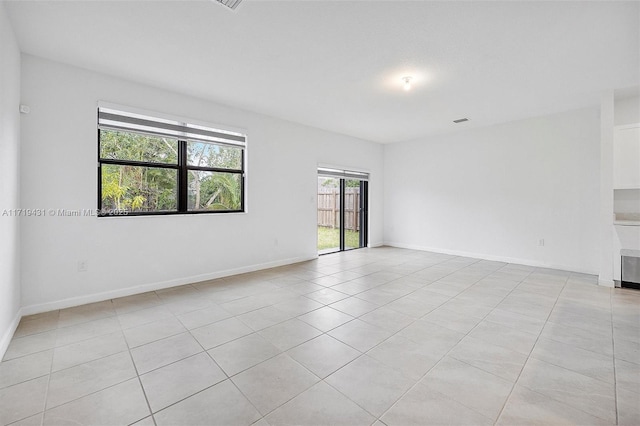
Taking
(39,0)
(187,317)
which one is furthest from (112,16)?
(187,317)

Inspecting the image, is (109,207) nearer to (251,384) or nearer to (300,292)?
(300,292)

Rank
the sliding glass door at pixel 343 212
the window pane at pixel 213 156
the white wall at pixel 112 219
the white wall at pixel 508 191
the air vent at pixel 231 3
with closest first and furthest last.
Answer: the air vent at pixel 231 3
the white wall at pixel 112 219
the window pane at pixel 213 156
the white wall at pixel 508 191
the sliding glass door at pixel 343 212

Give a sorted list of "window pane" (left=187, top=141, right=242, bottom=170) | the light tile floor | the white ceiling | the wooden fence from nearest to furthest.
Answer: the light tile floor → the white ceiling → "window pane" (left=187, top=141, right=242, bottom=170) → the wooden fence

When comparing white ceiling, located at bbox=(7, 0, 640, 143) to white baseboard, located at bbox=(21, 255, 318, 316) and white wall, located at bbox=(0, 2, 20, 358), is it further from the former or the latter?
white baseboard, located at bbox=(21, 255, 318, 316)

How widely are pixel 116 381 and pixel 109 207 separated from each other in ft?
7.90

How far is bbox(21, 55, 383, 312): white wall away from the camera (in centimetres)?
304

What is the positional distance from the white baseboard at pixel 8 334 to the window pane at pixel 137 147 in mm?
1873

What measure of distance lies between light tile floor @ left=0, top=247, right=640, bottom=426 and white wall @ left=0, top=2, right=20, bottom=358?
0.96ft

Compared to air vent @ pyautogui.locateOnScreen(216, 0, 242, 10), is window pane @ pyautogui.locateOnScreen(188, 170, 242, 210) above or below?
below

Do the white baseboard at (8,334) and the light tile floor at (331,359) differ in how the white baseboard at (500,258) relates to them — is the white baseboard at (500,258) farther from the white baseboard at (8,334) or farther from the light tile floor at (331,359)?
the white baseboard at (8,334)

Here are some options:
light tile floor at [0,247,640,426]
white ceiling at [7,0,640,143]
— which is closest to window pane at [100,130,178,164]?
white ceiling at [7,0,640,143]

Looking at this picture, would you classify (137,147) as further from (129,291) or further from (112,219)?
(129,291)

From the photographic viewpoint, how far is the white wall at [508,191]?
4738mm

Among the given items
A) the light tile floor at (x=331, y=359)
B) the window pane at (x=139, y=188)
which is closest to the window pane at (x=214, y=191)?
the window pane at (x=139, y=188)
